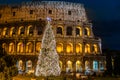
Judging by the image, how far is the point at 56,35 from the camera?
143ft

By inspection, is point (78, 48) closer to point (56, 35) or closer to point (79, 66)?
point (79, 66)

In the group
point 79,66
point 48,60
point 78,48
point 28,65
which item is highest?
point 78,48

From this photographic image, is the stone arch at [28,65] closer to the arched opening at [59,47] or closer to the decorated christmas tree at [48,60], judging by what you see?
the arched opening at [59,47]

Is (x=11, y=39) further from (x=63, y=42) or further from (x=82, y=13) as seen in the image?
(x=82, y=13)

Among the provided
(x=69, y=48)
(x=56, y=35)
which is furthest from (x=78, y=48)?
(x=56, y=35)

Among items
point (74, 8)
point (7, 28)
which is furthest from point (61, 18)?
point (7, 28)

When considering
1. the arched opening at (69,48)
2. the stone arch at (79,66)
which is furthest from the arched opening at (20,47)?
the stone arch at (79,66)

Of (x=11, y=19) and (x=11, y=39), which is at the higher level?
(x=11, y=19)

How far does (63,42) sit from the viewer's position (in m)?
43.2

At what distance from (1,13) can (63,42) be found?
12.4 metres

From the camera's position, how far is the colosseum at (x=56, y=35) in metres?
42.8

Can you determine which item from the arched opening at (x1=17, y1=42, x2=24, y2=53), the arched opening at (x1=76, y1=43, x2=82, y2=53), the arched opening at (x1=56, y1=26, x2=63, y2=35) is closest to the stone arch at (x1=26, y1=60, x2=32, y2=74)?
the arched opening at (x1=17, y1=42, x2=24, y2=53)

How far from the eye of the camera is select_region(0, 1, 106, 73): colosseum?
42.8 metres

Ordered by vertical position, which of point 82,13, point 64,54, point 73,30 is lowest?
point 64,54
